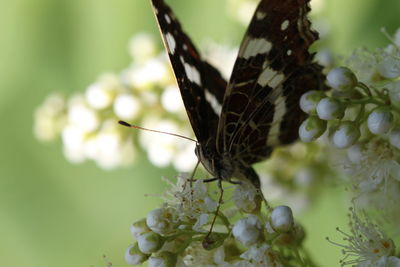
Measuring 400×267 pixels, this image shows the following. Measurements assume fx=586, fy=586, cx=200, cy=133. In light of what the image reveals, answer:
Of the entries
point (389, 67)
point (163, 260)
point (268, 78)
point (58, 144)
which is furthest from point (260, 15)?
point (58, 144)

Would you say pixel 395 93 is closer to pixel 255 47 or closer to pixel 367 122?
pixel 367 122

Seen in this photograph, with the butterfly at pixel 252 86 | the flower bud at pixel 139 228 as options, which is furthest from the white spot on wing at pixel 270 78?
the flower bud at pixel 139 228

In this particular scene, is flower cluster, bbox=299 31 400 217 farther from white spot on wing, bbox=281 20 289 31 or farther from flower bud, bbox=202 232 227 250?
flower bud, bbox=202 232 227 250

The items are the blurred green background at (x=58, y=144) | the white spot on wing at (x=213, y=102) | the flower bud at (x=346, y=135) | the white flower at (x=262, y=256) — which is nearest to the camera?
the white flower at (x=262, y=256)

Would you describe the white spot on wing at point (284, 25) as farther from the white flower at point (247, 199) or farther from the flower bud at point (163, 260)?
the flower bud at point (163, 260)

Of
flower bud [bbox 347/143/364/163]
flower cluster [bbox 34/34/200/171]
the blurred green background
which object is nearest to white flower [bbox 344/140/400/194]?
flower bud [bbox 347/143/364/163]

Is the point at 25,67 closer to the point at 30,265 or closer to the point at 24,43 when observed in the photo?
the point at 24,43

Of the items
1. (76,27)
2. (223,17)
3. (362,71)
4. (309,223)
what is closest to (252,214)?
(362,71)

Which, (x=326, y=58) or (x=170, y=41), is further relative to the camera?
(x=326, y=58)
